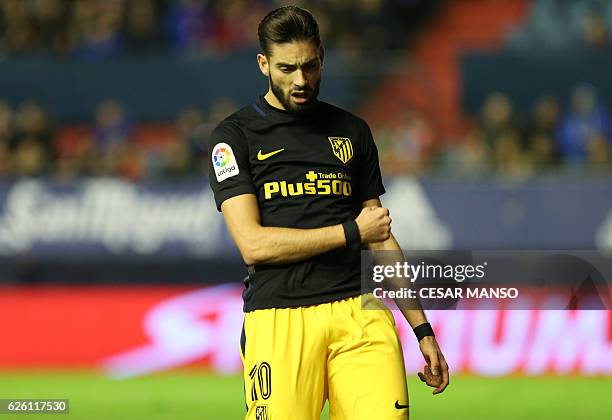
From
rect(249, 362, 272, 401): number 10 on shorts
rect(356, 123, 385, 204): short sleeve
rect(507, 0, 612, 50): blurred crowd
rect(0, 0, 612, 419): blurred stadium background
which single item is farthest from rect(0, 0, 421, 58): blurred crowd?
rect(249, 362, 272, 401): number 10 on shorts

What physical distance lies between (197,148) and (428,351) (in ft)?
36.5

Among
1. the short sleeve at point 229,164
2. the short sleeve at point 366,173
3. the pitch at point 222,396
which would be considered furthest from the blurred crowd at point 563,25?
the short sleeve at point 229,164

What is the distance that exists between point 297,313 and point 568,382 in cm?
710

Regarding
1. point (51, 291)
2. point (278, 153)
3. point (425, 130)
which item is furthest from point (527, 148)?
point (278, 153)

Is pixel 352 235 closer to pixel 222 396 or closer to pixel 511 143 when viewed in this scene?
pixel 222 396

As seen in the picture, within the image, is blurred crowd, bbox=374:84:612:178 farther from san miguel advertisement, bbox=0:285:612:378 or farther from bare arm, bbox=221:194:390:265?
bare arm, bbox=221:194:390:265

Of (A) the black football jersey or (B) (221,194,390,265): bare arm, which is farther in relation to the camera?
(A) the black football jersey

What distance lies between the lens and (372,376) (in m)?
4.89

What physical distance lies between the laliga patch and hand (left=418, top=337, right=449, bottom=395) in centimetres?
110

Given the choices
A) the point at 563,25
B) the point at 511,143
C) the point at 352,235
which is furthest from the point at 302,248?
the point at 563,25

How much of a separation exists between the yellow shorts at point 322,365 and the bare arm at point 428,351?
16cm

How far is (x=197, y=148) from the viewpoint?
52.5ft

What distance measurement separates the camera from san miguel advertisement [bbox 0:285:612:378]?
450 inches

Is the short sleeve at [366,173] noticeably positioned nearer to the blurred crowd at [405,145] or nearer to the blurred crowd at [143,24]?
the blurred crowd at [405,145]
